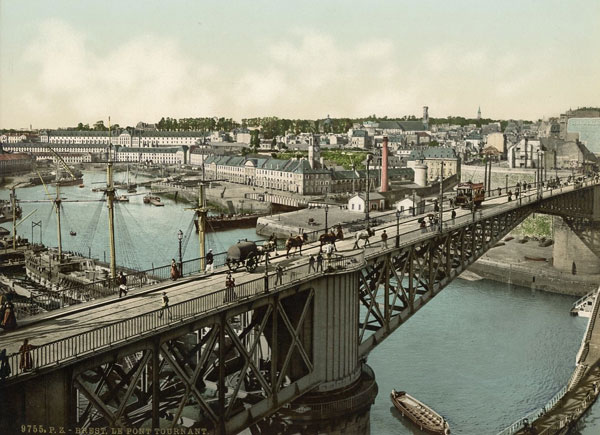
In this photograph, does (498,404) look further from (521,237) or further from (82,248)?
(82,248)

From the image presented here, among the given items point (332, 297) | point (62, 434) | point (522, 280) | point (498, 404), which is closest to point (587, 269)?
point (522, 280)

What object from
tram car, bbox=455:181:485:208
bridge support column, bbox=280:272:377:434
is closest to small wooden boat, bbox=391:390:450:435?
bridge support column, bbox=280:272:377:434

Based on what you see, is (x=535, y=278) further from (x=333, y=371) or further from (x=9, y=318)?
(x=9, y=318)

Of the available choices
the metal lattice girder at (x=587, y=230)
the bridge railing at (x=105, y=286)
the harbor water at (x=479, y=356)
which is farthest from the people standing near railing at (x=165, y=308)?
the metal lattice girder at (x=587, y=230)

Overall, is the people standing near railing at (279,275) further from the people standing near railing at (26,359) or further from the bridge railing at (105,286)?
the people standing near railing at (26,359)

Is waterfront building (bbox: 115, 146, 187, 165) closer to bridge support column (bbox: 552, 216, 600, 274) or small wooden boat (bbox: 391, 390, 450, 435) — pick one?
bridge support column (bbox: 552, 216, 600, 274)

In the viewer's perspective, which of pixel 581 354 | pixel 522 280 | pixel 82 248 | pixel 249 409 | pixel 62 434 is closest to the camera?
pixel 62 434

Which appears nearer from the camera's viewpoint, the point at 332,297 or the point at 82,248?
the point at 332,297

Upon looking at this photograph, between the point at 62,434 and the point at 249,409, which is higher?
the point at 62,434

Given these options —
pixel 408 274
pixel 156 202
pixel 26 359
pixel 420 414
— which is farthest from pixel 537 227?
pixel 156 202
